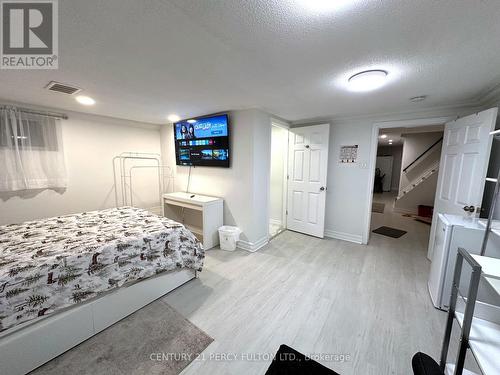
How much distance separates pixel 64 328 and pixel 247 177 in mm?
2380

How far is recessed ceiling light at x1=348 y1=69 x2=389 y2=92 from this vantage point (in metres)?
1.66

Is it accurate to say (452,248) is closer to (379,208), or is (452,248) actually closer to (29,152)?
(379,208)

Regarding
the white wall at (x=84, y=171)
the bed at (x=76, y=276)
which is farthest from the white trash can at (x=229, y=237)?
the white wall at (x=84, y=171)

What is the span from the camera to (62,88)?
210 centimetres

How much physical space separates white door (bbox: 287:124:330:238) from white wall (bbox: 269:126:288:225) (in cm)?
19

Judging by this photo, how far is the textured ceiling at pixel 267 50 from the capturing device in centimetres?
102

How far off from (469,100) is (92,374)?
4511mm

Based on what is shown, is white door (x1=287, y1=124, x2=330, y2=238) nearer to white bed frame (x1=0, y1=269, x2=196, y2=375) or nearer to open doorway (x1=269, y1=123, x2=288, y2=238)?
open doorway (x1=269, y1=123, x2=288, y2=238)

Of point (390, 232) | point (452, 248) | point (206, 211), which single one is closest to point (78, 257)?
point (206, 211)

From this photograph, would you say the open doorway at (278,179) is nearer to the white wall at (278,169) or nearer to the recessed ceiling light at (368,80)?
the white wall at (278,169)

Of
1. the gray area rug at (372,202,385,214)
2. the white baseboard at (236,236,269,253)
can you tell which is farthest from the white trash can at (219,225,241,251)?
the gray area rug at (372,202,385,214)

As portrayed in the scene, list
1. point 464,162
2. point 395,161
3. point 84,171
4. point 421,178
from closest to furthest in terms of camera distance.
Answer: point 464,162 < point 84,171 < point 421,178 < point 395,161

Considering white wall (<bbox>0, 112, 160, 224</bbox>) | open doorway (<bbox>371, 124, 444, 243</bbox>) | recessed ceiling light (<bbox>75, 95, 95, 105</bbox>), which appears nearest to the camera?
recessed ceiling light (<bbox>75, 95, 95, 105</bbox>)

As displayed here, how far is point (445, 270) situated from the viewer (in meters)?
1.89
